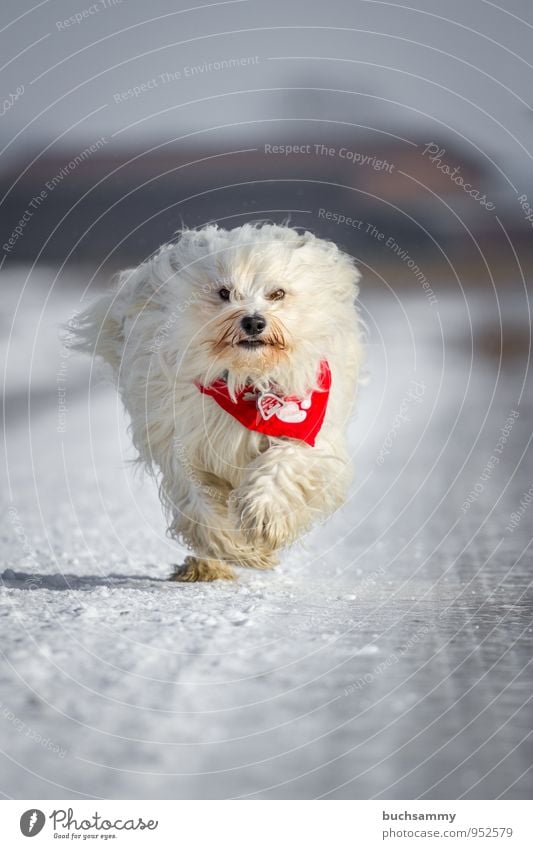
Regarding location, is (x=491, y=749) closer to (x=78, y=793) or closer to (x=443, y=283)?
(x=78, y=793)

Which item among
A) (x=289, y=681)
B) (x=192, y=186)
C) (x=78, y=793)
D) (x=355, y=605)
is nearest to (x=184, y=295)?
(x=355, y=605)

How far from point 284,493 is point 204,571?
891 mm

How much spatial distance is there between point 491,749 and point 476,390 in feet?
25.9

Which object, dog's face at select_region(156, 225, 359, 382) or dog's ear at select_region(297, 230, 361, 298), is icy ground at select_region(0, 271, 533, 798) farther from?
dog's ear at select_region(297, 230, 361, 298)

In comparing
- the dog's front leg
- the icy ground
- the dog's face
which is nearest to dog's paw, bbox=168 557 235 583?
the icy ground

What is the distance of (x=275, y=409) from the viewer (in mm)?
5082

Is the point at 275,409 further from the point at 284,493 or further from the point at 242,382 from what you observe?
the point at 284,493

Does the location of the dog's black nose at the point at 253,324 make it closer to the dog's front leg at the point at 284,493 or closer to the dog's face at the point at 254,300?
the dog's face at the point at 254,300

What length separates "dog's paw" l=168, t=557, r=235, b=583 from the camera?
5.58 metres

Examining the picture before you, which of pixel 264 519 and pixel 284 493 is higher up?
pixel 284 493

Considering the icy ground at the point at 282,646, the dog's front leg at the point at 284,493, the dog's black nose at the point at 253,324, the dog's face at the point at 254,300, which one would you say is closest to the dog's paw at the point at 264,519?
the dog's front leg at the point at 284,493

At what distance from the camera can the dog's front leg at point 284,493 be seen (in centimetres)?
490

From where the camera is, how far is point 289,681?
12.4 feet

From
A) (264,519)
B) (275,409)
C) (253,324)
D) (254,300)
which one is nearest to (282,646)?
(264,519)
